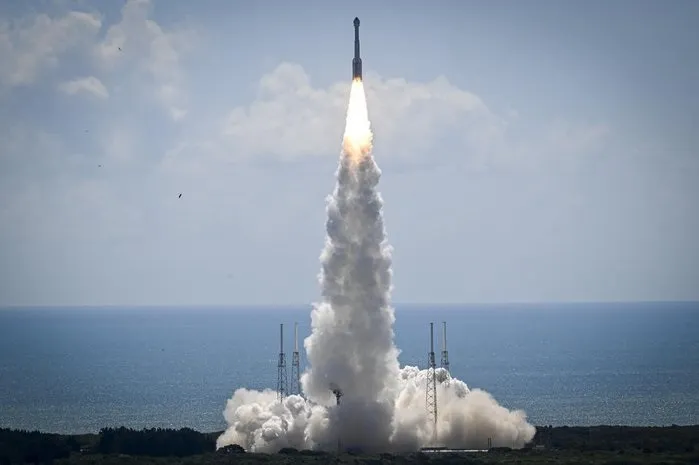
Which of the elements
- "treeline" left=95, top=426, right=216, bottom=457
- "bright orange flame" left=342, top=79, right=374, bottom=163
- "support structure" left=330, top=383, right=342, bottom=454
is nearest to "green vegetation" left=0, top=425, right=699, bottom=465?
"treeline" left=95, top=426, right=216, bottom=457

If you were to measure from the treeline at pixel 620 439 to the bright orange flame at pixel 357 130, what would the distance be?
2590 centimetres

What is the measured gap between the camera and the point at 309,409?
86.2 metres

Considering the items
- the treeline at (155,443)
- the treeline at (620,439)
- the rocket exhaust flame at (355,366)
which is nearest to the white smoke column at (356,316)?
the rocket exhaust flame at (355,366)

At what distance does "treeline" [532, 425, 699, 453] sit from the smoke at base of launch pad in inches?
262

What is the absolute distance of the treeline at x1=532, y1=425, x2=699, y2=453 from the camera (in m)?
89.9

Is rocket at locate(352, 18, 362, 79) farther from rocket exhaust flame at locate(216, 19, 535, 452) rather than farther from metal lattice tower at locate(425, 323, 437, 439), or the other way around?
metal lattice tower at locate(425, 323, 437, 439)

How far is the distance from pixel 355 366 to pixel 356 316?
3.49 metres

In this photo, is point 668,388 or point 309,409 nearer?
point 309,409

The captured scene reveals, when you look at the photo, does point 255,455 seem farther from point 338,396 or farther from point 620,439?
point 620,439

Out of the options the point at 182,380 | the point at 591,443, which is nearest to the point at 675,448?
the point at 591,443

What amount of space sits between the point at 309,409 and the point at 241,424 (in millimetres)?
5666

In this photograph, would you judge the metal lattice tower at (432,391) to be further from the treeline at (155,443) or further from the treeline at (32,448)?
the treeline at (32,448)

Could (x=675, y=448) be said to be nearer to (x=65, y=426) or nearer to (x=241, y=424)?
(x=241, y=424)

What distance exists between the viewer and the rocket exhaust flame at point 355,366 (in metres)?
84.2
